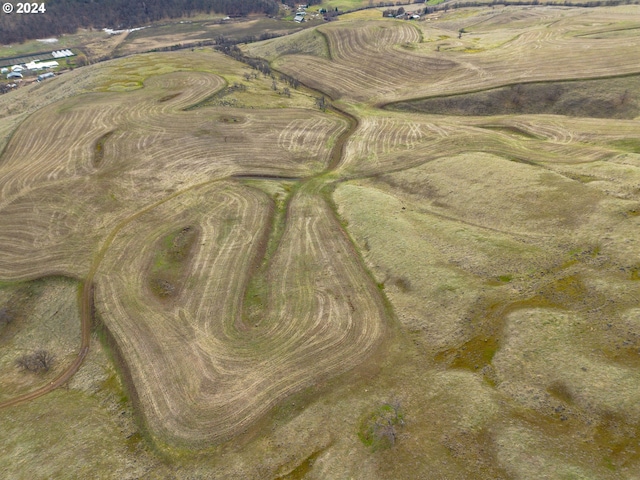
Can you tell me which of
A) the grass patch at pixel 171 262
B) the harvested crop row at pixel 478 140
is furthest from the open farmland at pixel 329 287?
the harvested crop row at pixel 478 140

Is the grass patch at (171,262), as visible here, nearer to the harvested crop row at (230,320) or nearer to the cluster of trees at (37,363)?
the harvested crop row at (230,320)

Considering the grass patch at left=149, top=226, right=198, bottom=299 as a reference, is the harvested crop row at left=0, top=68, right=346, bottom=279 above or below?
above

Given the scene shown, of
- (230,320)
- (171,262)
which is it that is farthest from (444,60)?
(230,320)

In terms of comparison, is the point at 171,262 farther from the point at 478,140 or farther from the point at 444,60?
the point at 444,60

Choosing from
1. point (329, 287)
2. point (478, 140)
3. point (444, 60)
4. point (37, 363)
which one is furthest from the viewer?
point (444, 60)

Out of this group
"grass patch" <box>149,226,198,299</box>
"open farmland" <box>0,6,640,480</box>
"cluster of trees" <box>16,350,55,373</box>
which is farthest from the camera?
"grass patch" <box>149,226,198,299</box>

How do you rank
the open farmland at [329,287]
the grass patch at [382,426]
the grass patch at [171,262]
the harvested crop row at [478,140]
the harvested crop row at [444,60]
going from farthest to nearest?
the harvested crop row at [444,60]
the harvested crop row at [478,140]
the grass patch at [171,262]
the open farmland at [329,287]
the grass patch at [382,426]

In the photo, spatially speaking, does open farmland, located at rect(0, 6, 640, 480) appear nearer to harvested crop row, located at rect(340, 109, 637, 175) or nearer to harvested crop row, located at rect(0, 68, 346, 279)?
harvested crop row, located at rect(0, 68, 346, 279)

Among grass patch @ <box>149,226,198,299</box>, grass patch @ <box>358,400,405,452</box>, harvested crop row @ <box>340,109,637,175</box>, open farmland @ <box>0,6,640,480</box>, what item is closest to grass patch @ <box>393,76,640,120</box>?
open farmland @ <box>0,6,640,480</box>

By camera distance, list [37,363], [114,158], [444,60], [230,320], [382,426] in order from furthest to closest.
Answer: [444,60] < [114,158] < [230,320] < [37,363] < [382,426]
